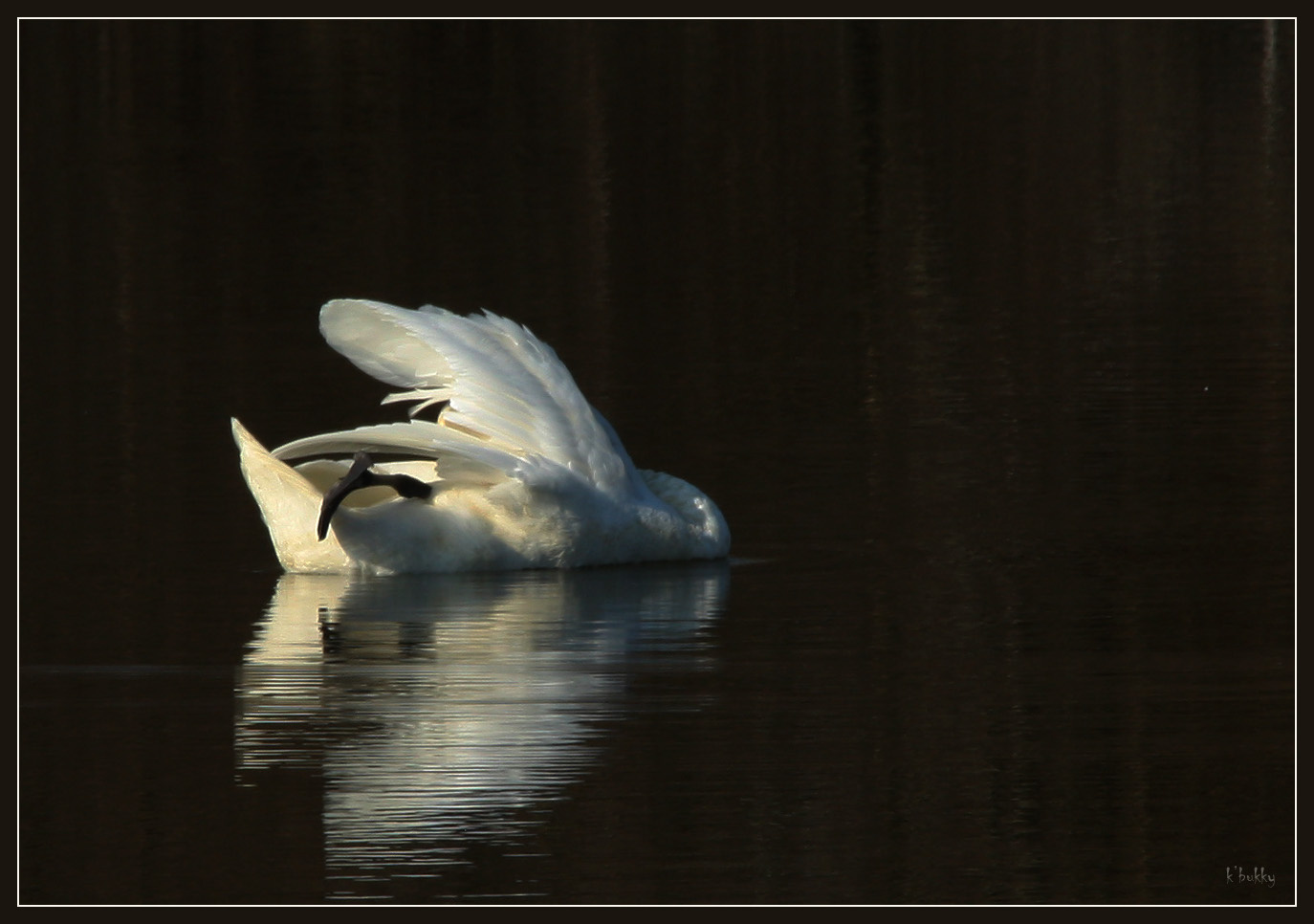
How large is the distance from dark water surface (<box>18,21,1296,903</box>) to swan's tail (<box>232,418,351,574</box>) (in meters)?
0.19

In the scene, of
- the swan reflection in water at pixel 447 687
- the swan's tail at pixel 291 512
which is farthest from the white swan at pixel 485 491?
the swan reflection in water at pixel 447 687

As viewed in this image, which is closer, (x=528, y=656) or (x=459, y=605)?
(x=528, y=656)

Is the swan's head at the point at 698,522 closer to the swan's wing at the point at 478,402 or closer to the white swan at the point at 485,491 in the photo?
the white swan at the point at 485,491

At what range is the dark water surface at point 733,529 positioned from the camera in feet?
24.4

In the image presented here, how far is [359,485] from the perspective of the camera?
34.7 ft

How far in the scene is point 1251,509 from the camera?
11539 millimetres

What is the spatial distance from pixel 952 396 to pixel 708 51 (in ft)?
66.9

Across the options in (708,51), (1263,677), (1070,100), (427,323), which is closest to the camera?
(1263,677)

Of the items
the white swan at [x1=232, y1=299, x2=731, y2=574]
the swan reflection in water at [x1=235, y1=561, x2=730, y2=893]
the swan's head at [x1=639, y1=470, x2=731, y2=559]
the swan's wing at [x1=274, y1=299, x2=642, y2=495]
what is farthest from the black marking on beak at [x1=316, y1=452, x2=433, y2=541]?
the swan's head at [x1=639, y1=470, x2=731, y2=559]

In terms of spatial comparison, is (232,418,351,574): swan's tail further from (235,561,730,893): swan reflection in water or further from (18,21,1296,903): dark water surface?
(18,21,1296,903): dark water surface

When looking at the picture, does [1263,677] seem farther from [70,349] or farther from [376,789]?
[70,349]

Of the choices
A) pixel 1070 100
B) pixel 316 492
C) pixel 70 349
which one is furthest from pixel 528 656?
pixel 1070 100

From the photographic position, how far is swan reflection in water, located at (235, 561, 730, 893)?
7559 millimetres

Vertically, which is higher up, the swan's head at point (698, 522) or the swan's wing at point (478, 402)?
the swan's wing at point (478, 402)
